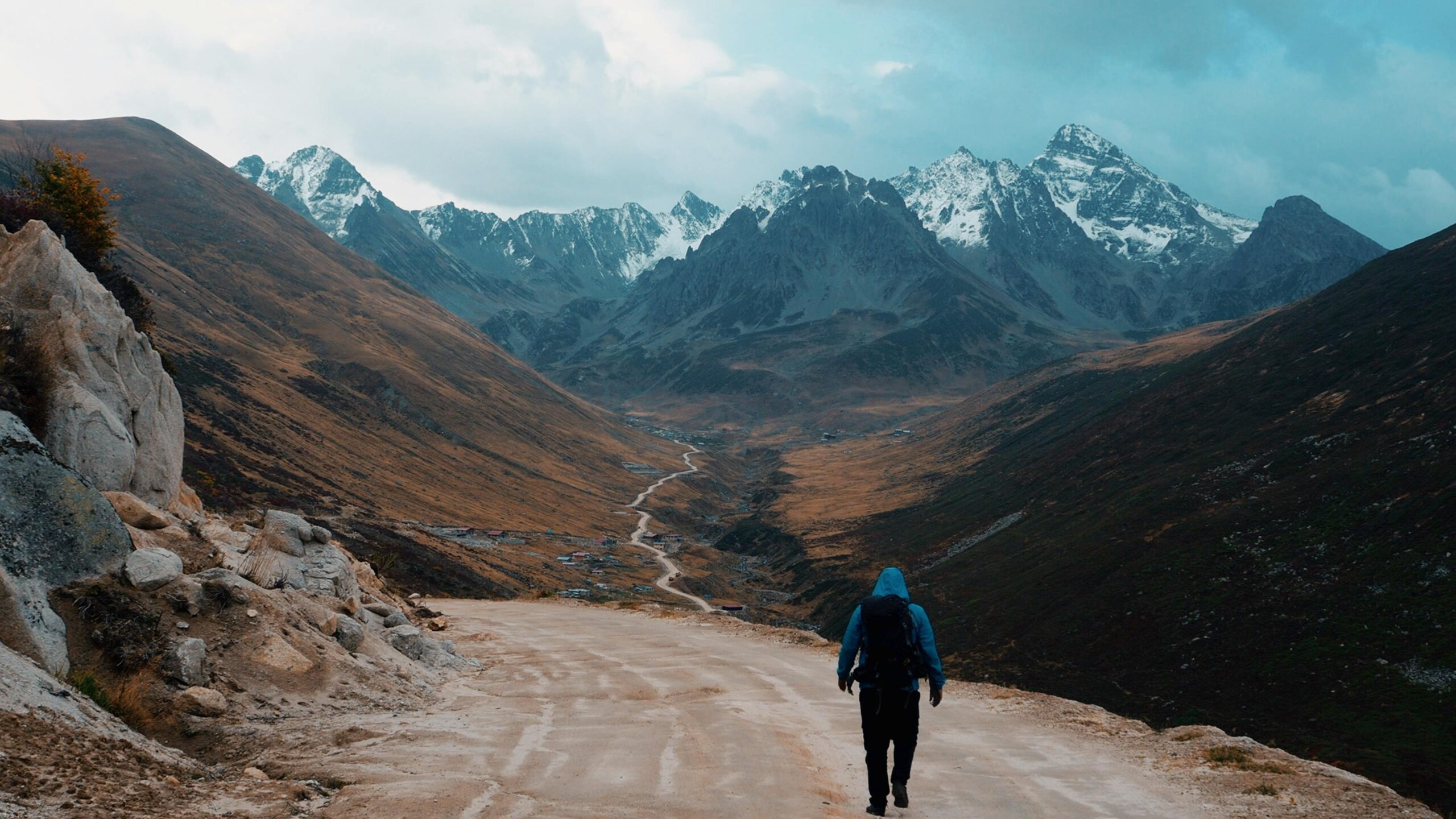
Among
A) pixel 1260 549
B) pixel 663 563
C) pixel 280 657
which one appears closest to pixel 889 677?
pixel 280 657

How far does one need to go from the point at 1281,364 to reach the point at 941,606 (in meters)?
65.2

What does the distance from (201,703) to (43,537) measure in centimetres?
437

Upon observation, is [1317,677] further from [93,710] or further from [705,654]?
[93,710]

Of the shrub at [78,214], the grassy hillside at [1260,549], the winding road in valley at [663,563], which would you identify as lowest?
the winding road in valley at [663,563]

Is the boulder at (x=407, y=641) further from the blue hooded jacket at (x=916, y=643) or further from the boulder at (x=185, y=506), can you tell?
the blue hooded jacket at (x=916, y=643)

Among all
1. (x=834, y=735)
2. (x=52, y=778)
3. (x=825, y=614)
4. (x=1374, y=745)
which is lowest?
(x=825, y=614)

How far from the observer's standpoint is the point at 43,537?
47.3 ft

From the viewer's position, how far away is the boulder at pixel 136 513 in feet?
61.7

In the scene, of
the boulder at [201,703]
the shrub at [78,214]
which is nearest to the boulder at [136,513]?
the boulder at [201,703]

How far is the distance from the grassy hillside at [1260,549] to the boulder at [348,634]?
4349 centimetres

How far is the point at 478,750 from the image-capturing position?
45.2 ft

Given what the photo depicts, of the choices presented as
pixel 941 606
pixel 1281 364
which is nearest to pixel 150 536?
pixel 941 606

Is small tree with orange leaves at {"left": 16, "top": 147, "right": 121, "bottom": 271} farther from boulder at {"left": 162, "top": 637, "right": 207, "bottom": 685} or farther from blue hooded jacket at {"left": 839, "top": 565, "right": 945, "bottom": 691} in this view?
blue hooded jacket at {"left": 839, "top": 565, "right": 945, "bottom": 691}

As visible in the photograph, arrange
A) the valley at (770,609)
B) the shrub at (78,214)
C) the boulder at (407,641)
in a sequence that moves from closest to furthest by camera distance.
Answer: the valley at (770,609) < the boulder at (407,641) < the shrub at (78,214)
